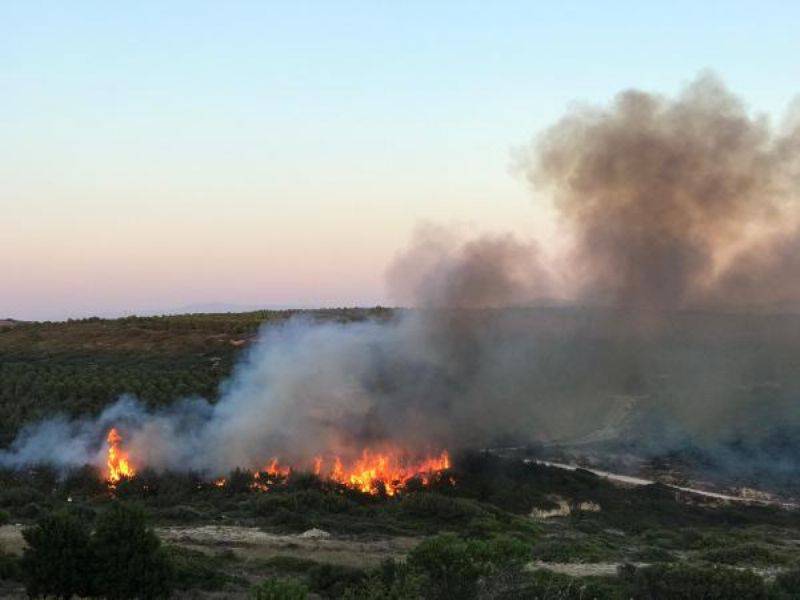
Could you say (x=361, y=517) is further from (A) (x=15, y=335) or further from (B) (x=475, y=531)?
(A) (x=15, y=335)

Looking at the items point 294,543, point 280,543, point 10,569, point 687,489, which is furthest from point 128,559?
point 687,489

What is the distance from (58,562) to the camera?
55.0 feet

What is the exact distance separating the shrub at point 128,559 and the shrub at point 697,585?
10.2 metres

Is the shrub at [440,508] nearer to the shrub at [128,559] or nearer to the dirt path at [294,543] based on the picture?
the dirt path at [294,543]

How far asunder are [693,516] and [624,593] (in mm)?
19192

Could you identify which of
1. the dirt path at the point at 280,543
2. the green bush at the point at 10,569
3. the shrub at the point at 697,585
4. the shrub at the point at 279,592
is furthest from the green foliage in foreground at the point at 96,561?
the shrub at the point at 697,585

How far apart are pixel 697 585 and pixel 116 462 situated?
80.3 feet

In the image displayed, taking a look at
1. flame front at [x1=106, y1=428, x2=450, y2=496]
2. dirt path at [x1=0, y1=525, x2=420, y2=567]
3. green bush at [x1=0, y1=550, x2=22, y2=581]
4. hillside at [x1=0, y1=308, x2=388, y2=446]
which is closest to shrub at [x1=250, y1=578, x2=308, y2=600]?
green bush at [x1=0, y1=550, x2=22, y2=581]

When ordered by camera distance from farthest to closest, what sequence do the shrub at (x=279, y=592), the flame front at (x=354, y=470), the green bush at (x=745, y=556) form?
the flame front at (x=354, y=470)
the green bush at (x=745, y=556)
the shrub at (x=279, y=592)

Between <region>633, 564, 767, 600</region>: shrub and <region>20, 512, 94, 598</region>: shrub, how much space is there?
11.6m

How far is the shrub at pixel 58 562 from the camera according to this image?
16547mm

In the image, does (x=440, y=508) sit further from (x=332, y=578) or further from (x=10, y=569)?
(x=10, y=569)

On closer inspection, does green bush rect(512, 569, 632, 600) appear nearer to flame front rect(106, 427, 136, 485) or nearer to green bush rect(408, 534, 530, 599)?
green bush rect(408, 534, 530, 599)

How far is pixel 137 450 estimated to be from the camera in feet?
115
